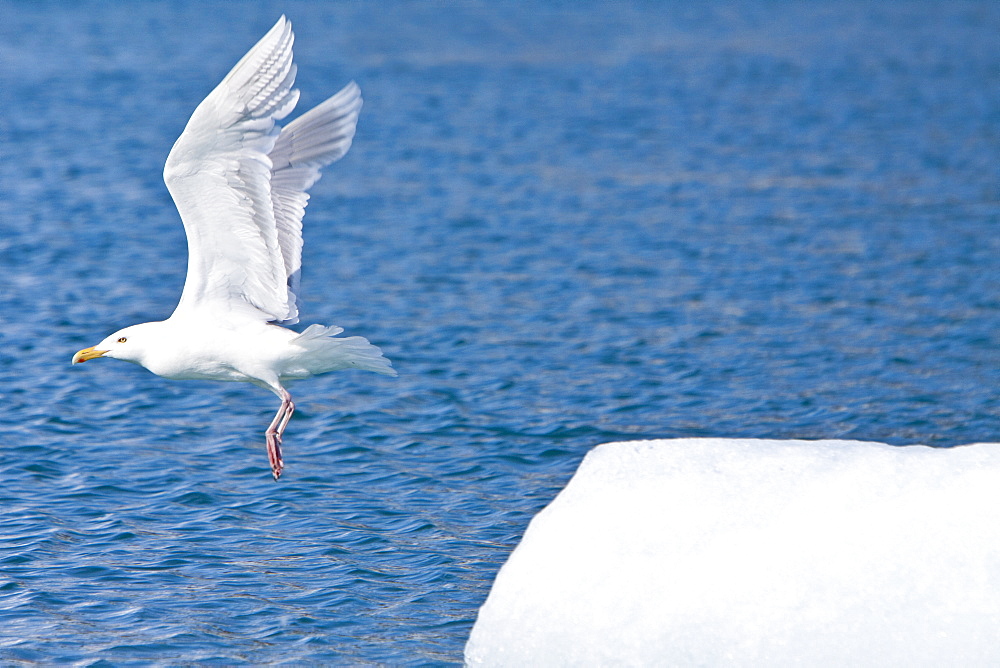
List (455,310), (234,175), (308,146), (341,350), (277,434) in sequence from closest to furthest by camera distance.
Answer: (234,175) < (341,350) < (277,434) < (308,146) < (455,310)

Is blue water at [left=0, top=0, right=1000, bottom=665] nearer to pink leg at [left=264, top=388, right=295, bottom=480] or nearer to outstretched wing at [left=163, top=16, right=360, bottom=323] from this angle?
pink leg at [left=264, top=388, right=295, bottom=480]

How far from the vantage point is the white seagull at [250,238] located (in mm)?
9164

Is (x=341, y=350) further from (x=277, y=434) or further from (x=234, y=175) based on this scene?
(x=234, y=175)

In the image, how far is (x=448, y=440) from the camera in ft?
39.7

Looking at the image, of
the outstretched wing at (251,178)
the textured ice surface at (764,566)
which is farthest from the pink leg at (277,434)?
the textured ice surface at (764,566)

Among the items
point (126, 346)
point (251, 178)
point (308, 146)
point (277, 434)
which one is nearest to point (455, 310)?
point (308, 146)

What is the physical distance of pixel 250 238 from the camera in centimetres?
984

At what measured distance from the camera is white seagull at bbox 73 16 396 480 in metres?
9.16

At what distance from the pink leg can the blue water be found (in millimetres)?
482

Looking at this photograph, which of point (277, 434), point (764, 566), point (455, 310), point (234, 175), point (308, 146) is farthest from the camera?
point (455, 310)

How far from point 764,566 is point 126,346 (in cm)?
523

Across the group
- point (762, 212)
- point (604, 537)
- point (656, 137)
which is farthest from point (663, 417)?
point (656, 137)

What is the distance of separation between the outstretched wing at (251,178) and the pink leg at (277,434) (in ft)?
2.34

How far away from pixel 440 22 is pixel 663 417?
29863 mm
